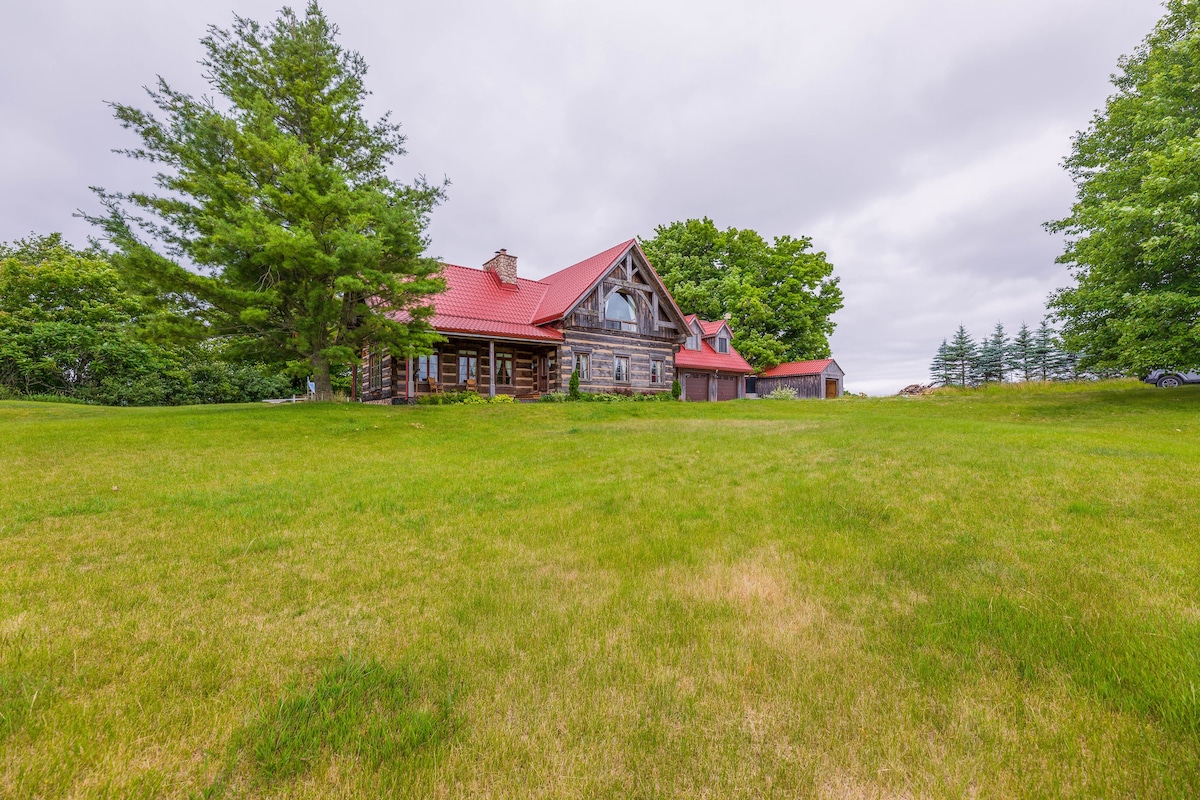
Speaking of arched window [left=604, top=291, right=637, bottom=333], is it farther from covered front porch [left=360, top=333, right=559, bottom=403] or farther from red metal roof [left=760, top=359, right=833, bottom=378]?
red metal roof [left=760, top=359, right=833, bottom=378]

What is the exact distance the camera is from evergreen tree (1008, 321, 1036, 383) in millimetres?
50625

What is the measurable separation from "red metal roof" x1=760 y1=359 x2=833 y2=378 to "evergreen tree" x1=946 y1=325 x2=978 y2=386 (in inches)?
1204

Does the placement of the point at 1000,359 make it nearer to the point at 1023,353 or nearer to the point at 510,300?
the point at 1023,353

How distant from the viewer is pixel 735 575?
3.80 meters

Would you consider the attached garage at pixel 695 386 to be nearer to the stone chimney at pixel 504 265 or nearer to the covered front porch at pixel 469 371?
the covered front porch at pixel 469 371

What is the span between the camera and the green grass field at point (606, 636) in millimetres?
1915

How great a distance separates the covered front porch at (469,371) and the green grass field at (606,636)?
13.9 metres

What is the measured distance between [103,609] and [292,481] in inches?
158

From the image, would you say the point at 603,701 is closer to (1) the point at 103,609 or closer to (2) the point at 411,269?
(1) the point at 103,609

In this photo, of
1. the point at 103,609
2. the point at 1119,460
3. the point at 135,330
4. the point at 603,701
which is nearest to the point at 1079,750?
the point at 603,701

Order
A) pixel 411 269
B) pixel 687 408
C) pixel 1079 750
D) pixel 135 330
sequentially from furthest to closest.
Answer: pixel 687 408 → pixel 411 269 → pixel 135 330 → pixel 1079 750

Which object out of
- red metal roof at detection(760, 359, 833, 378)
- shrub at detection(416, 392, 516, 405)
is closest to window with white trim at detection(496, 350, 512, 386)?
shrub at detection(416, 392, 516, 405)

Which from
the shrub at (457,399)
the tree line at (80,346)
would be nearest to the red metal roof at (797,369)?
the shrub at (457,399)

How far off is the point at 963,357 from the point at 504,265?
5483cm
